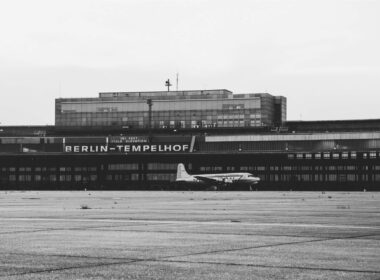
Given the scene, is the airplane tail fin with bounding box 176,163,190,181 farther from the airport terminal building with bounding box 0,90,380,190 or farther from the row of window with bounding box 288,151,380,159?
the row of window with bounding box 288,151,380,159

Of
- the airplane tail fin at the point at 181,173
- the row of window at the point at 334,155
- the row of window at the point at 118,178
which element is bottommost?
the row of window at the point at 118,178

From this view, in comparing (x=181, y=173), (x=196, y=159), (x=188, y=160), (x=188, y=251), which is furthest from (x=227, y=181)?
(x=188, y=251)

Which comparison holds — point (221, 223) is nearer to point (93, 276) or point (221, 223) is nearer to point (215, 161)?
point (93, 276)

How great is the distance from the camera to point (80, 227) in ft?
76.7

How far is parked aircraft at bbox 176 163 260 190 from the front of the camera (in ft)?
525

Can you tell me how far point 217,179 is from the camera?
6481 inches

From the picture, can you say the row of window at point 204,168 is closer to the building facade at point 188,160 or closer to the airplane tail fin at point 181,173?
the building facade at point 188,160

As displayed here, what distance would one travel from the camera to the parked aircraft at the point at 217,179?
16000cm

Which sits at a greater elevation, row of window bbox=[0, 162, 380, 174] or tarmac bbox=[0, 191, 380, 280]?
tarmac bbox=[0, 191, 380, 280]

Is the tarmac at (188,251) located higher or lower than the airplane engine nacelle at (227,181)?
higher

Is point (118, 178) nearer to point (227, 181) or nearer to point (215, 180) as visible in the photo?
point (215, 180)

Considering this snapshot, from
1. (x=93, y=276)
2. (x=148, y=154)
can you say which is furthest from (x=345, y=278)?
(x=148, y=154)

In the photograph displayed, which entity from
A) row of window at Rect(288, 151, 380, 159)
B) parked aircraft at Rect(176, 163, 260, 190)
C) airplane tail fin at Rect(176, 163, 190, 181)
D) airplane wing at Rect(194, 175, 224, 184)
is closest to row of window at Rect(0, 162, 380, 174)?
row of window at Rect(288, 151, 380, 159)

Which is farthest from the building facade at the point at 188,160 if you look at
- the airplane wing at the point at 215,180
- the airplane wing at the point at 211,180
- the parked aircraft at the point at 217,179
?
the airplane wing at the point at 211,180
